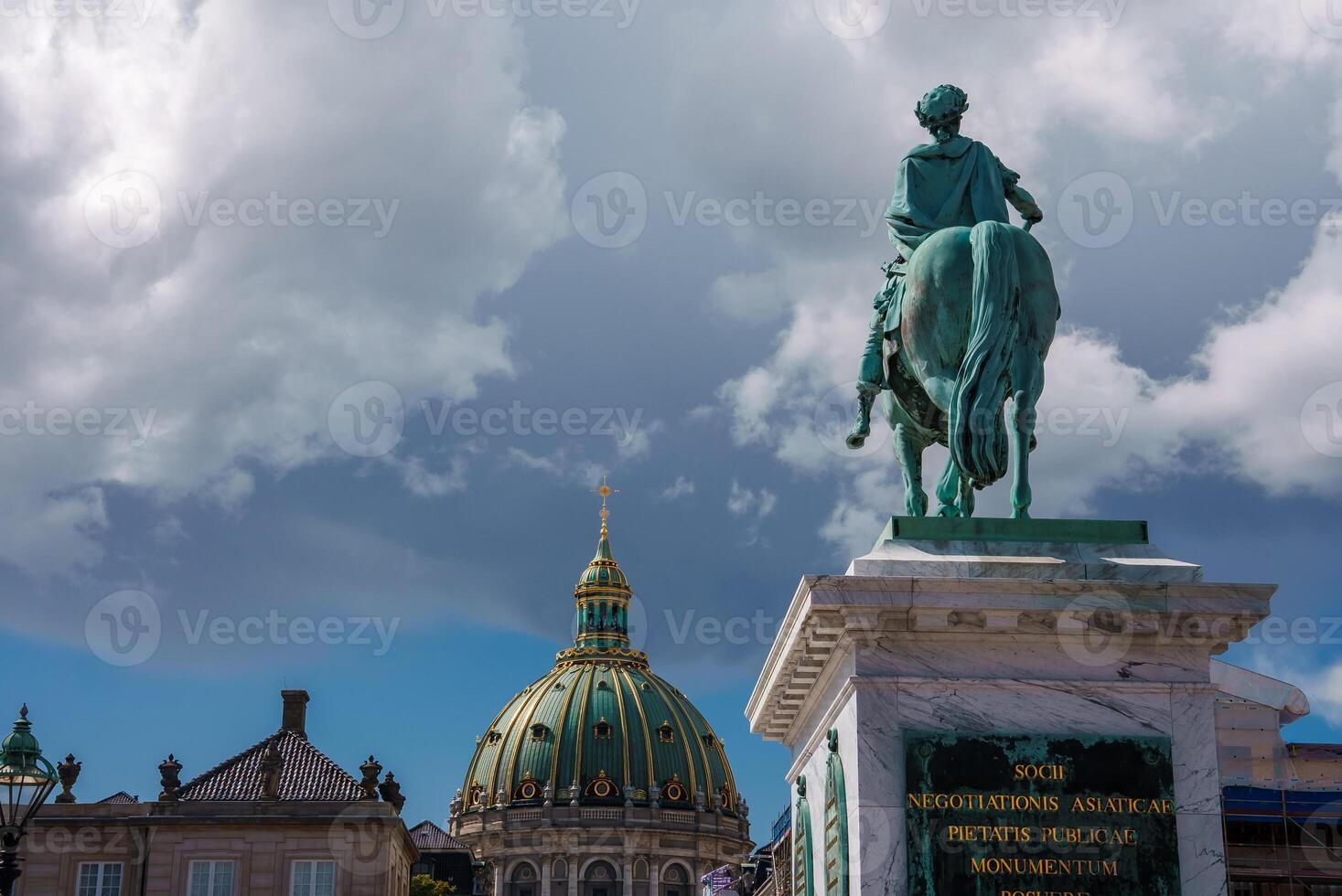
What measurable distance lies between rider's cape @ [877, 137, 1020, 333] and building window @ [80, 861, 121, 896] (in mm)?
61932

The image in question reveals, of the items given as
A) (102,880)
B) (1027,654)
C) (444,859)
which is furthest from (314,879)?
(444,859)

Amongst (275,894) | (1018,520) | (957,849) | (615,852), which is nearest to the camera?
(957,849)

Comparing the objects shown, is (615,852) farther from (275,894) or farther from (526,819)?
(275,894)

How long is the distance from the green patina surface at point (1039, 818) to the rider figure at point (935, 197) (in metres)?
3.04

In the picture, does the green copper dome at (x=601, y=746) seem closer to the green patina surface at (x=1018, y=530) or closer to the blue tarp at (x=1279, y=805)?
the blue tarp at (x=1279, y=805)

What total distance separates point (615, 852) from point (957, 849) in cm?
16775

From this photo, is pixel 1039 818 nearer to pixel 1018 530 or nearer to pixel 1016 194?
pixel 1018 530

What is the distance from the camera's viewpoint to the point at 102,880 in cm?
6812

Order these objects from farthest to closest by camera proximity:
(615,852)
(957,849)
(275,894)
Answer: (615,852), (275,894), (957,849)

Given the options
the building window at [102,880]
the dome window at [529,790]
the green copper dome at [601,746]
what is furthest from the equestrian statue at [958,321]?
the dome window at [529,790]

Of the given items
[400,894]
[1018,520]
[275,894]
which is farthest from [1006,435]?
[400,894]

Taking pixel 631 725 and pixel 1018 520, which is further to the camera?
pixel 631 725

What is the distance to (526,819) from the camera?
587ft

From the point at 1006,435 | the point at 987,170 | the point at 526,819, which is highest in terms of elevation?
the point at 526,819
